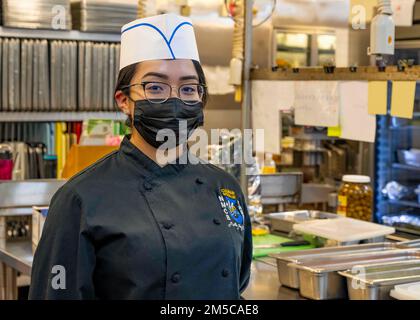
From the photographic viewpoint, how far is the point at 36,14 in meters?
4.42

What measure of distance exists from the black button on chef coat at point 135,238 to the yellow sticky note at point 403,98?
967 mm

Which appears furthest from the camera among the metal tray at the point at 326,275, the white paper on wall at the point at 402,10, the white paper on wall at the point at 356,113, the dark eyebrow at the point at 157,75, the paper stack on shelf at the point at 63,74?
the paper stack on shelf at the point at 63,74

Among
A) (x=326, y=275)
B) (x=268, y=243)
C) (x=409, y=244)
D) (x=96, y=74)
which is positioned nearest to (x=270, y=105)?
(x=268, y=243)

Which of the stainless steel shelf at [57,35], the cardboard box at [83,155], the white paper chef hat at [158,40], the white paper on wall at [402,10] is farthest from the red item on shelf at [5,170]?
the white paper on wall at [402,10]

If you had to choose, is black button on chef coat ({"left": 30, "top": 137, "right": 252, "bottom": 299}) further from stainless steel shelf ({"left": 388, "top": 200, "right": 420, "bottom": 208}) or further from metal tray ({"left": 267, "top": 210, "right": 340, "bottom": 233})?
stainless steel shelf ({"left": 388, "top": 200, "right": 420, "bottom": 208})

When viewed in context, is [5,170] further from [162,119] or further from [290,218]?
[162,119]

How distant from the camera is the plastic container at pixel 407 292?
1.90 m


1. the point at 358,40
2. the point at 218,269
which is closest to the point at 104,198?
the point at 218,269

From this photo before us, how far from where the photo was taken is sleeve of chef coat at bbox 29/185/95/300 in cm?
155

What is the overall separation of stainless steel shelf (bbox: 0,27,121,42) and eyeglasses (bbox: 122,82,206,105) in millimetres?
2921

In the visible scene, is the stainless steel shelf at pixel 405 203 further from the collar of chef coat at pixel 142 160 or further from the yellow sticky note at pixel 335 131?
the collar of chef coat at pixel 142 160

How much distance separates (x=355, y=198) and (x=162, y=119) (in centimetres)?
150

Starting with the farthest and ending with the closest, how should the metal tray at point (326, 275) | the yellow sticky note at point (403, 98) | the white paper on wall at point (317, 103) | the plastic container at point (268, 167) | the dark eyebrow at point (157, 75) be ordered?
the plastic container at point (268, 167), the white paper on wall at point (317, 103), the yellow sticky note at point (403, 98), the metal tray at point (326, 275), the dark eyebrow at point (157, 75)

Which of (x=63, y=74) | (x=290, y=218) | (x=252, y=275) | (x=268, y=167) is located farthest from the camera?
(x=63, y=74)
